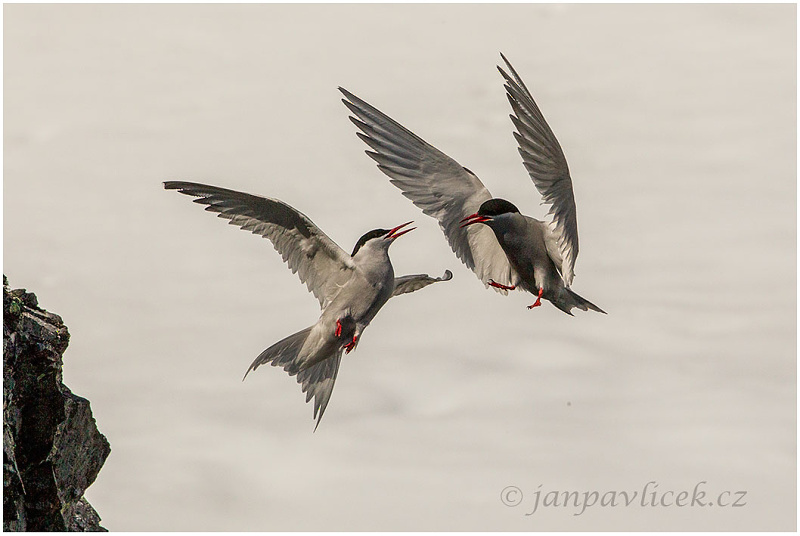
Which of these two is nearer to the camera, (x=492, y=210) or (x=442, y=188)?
(x=492, y=210)

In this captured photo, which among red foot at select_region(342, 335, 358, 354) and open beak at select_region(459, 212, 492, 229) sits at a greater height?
open beak at select_region(459, 212, 492, 229)

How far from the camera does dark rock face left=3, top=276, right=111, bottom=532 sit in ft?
25.2

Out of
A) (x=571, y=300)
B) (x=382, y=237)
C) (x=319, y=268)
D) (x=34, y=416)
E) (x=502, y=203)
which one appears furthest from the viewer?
(x=571, y=300)

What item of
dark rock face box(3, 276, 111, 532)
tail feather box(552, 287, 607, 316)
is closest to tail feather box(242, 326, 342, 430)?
dark rock face box(3, 276, 111, 532)

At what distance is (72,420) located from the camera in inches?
320

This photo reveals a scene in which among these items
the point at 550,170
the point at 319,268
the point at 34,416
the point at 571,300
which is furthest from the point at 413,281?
the point at 34,416

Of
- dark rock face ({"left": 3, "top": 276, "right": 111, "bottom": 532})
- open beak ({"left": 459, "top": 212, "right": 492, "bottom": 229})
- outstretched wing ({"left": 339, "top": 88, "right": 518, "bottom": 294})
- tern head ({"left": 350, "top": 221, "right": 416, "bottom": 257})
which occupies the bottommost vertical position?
dark rock face ({"left": 3, "top": 276, "right": 111, "bottom": 532})

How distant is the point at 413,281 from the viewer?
883cm

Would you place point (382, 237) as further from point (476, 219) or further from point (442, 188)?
point (442, 188)

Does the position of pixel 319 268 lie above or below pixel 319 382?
above

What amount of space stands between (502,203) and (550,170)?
44cm

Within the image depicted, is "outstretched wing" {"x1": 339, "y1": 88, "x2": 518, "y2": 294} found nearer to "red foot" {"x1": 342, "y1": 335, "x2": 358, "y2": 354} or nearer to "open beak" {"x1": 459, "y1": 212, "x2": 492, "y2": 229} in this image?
"open beak" {"x1": 459, "y1": 212, "x2": 492, "y2": 229}

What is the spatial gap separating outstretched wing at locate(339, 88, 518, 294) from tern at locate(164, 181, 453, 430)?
0.57 m

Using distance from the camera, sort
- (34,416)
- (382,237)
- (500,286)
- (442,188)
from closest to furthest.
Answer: (34,416)
(382,237)
(500,286)
(442,188)
